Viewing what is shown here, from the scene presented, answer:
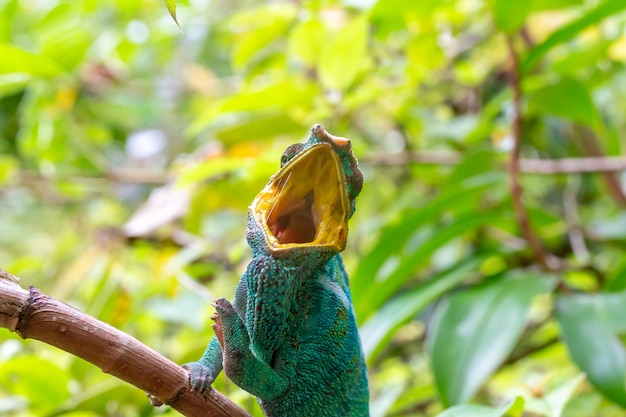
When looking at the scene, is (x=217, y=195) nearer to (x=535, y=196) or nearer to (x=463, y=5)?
(x=463, y=5)

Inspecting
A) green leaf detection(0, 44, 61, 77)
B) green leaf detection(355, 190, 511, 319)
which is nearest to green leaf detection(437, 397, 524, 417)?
green leaf detection(355, 190, 511, 319)

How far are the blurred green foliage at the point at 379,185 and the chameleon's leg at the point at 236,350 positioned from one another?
0.24 meters

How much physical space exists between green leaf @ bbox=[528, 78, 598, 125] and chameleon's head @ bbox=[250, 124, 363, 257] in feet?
3.23

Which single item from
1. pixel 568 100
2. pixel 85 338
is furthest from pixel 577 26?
pixel 85 338

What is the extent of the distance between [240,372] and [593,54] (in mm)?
1344

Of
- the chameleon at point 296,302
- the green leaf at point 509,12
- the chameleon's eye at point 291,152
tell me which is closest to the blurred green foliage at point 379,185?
the green leaf at point 509,12

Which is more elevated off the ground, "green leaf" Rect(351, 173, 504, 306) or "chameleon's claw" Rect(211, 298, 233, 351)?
"green leaf" Rect(351, 173, 504, 306)

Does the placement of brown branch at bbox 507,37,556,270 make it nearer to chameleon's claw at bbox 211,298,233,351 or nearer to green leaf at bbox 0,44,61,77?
chameleon's claw at bbox 211,298,233,351

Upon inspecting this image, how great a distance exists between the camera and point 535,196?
102 inches

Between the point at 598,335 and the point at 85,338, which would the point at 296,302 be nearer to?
the point at 85,338

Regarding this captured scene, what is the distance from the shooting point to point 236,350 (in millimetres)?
812

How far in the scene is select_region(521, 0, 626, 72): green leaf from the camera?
1.32 meters

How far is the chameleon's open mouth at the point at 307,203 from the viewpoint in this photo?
33.4 inches

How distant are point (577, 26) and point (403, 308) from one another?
685 mm
